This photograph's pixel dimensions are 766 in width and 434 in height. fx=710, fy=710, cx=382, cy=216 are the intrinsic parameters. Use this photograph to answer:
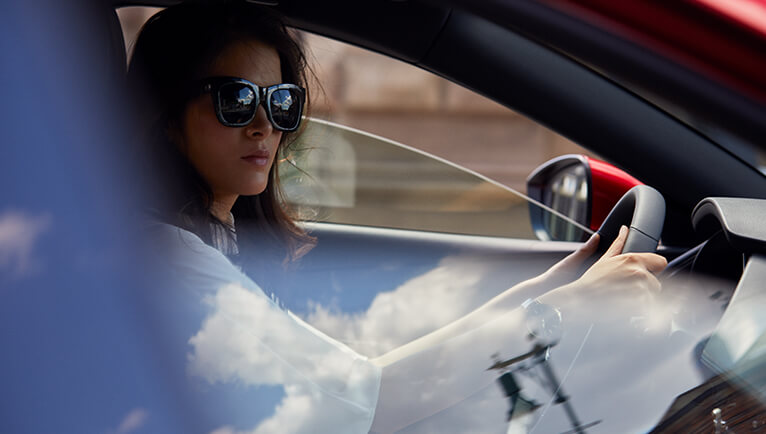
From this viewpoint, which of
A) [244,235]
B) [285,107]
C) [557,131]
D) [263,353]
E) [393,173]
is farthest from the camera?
[393,173]

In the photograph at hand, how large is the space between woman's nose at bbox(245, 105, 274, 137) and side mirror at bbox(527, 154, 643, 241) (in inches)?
30.8

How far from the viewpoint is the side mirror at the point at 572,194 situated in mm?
1602

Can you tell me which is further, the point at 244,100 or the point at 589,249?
the point at 589,249

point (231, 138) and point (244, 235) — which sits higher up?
point (231, 138)

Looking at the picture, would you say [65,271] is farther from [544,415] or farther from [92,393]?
[544,415]

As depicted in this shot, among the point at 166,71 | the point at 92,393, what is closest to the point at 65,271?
the point at 92,393

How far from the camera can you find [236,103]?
3.41 feet

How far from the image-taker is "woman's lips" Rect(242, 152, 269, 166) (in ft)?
3.59

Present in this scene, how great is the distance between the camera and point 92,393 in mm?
729

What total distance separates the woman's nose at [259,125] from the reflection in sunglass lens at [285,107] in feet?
0.05

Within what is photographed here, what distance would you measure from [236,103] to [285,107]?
95 millimetres

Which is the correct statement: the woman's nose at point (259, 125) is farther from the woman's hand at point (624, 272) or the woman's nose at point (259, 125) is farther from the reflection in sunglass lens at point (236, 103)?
the woman's hand at point (624, 272)

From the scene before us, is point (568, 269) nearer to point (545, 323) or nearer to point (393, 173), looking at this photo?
point (545, 323)

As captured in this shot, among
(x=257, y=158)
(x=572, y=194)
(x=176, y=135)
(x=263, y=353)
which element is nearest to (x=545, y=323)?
(x=263, y=353)
